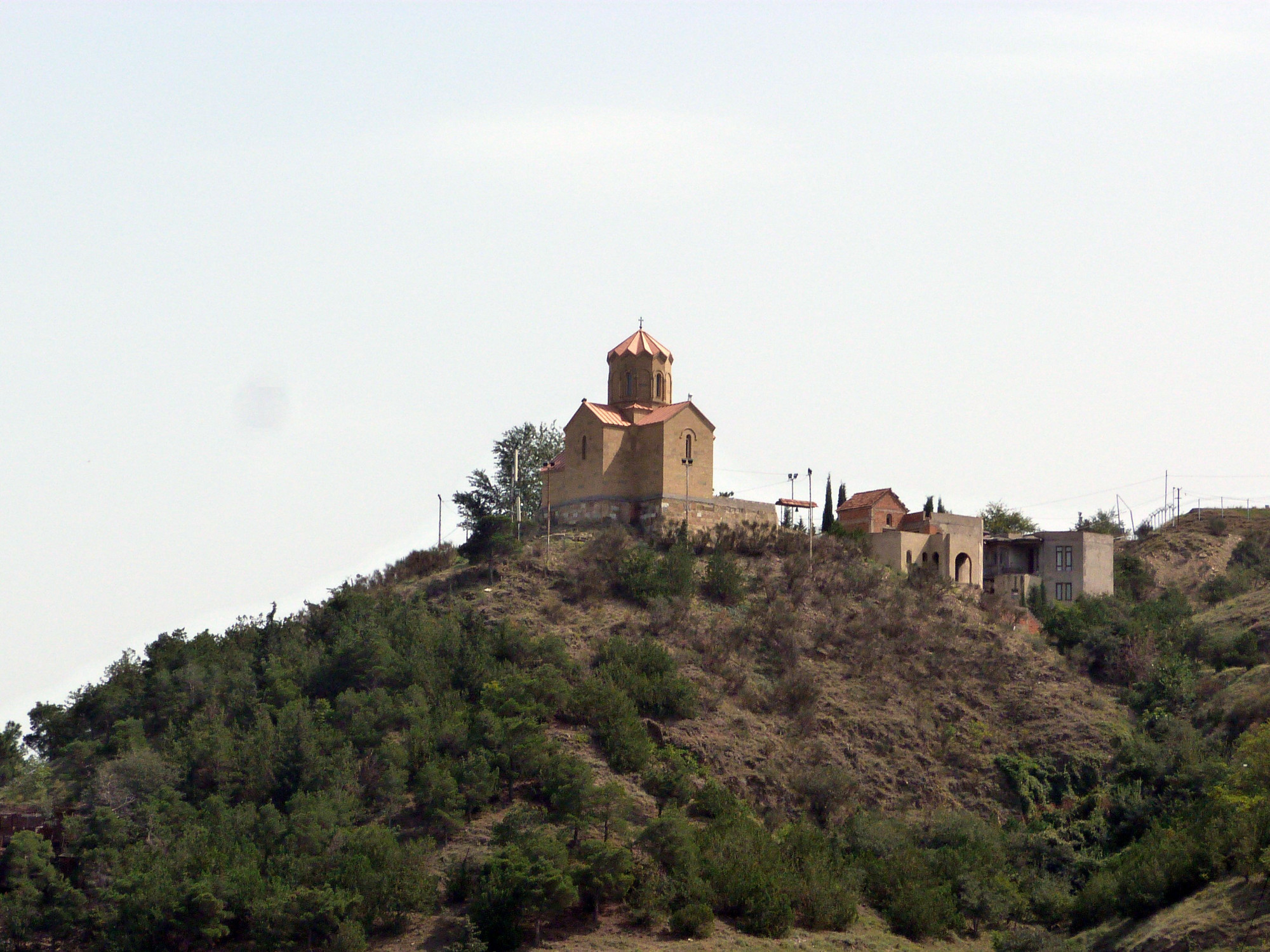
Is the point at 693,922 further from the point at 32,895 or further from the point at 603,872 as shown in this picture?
the point at 32,895

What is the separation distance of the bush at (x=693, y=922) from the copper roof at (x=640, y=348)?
91.5ft

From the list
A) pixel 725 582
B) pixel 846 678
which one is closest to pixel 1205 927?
pixel 846 678

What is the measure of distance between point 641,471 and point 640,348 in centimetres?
563

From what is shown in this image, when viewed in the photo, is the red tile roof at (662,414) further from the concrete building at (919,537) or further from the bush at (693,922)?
the bush at (693,922)

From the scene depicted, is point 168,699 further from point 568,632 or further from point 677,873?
→ point 677,873

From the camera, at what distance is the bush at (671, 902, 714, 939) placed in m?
42.7

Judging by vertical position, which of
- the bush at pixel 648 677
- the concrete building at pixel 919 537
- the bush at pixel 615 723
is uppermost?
the concrete building at pixel 919 537

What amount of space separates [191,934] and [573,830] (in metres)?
10.1

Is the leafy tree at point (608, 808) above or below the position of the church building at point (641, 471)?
below

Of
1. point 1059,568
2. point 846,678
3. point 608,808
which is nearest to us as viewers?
point 608,808

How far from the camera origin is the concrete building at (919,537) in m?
65.9

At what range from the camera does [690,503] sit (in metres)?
63.0

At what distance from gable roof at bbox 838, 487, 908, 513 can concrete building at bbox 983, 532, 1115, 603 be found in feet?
15.9

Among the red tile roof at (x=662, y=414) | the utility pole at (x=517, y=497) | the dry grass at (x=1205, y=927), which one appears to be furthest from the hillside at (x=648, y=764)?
the red tile roof at (x=662, y=414)
